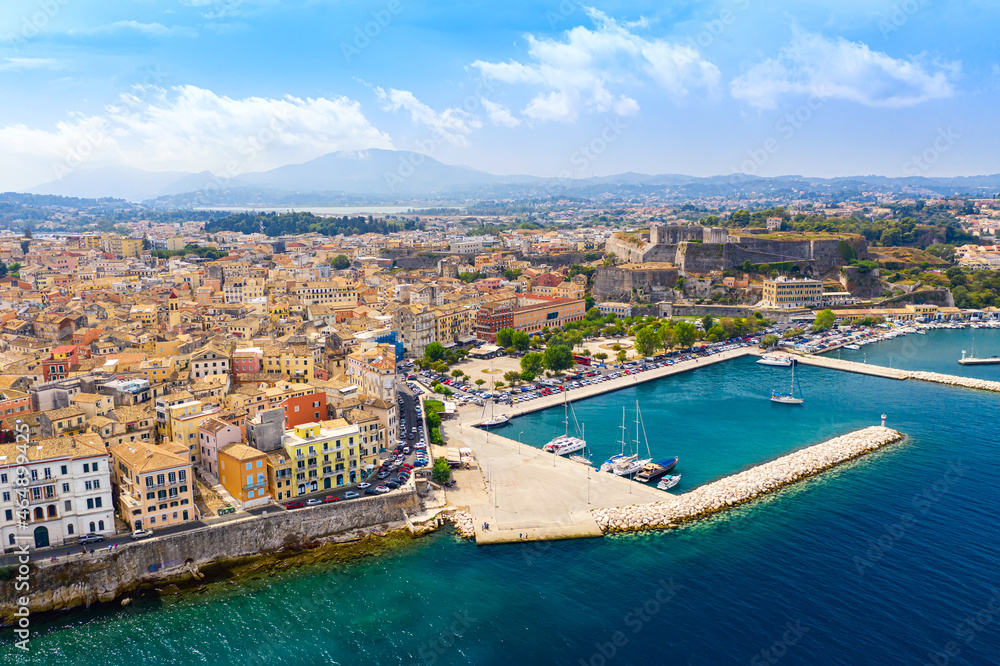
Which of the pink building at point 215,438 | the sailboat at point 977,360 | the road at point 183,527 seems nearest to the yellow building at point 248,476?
the road at point 183,527

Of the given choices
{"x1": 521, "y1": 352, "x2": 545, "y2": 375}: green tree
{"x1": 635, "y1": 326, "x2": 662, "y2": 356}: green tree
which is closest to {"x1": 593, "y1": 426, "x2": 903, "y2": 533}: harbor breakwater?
{"x1": 521, "y1": 352, "x2": 545, "y2": 375}: green tree

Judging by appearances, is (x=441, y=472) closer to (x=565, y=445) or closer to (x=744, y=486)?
(x=565, y=445)

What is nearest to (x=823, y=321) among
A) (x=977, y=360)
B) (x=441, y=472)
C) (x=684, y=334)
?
(x=977, y=360)

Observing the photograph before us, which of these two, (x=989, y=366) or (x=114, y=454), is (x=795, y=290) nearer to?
(x=989, y=366)

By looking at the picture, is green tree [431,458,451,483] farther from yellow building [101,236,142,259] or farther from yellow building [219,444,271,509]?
yellow building [101,236,142,259]

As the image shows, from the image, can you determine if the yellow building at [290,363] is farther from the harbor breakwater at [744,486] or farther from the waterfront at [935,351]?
the waterfront at [935,351]

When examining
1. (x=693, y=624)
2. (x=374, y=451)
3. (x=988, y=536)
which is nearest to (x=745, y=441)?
(x=988, y=536)
